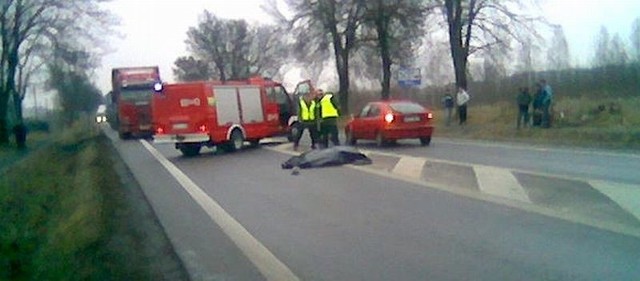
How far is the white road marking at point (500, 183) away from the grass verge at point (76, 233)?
17.1ft

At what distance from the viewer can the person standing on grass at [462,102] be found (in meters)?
37.8

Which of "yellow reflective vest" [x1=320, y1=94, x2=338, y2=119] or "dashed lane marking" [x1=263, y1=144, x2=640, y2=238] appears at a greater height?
"yellow reflective vest" [x1=320, y1=94, x2=338, y2=119]

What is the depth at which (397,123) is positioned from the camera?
2622cm

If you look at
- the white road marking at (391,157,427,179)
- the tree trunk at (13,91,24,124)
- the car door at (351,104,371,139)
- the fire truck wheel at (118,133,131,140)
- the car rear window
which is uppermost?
the tree trunk at (13,91,24,124)

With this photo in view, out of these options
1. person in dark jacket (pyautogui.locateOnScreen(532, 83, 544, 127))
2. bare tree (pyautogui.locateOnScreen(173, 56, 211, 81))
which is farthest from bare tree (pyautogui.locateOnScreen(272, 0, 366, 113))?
bare tree (pyautogui.locateOnScreen(173, 56, 211, 81))

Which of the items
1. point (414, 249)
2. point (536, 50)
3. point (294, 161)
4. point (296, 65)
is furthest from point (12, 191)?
point (296, 65)

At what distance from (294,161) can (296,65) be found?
33244 millimetres

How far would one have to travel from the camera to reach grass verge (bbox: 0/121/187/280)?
28.7ft

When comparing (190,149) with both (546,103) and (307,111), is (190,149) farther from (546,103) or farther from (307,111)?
(546,103)

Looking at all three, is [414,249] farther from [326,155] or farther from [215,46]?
[215,46]

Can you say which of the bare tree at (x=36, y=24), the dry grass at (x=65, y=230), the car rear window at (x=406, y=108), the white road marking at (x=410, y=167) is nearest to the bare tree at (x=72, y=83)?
the bare tree at (x=36, y=24)

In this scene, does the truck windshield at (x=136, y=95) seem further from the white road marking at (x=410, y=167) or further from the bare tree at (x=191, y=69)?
the bare tree at (x=191, y=69)

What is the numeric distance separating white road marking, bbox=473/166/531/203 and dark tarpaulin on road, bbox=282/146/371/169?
389cm

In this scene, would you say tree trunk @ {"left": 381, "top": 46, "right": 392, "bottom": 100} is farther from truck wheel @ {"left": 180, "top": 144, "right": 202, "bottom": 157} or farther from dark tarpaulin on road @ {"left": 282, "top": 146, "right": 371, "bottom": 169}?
dark tarpaulin on road @ {"left": 282, "top": 146, "right": 371, "bottom": 169}
